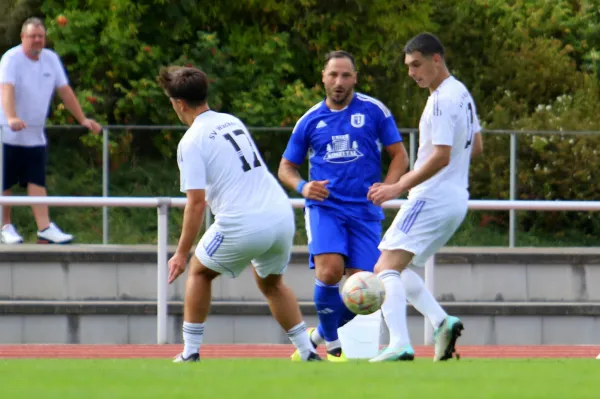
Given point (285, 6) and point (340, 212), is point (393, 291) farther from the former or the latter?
point (285, 6)

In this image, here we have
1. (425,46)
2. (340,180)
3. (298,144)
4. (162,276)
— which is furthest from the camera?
(162,276)

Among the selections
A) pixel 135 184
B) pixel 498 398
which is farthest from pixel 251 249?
pixel 135 184

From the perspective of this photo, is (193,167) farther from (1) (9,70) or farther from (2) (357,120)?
(1) (9,70)

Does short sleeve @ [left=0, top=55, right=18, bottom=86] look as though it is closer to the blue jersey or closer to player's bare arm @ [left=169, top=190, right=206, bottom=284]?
the blue jersey

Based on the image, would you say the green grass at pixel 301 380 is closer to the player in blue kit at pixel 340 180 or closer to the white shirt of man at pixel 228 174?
the white shirt of man at pixel 228 174

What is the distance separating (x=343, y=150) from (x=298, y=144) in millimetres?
376

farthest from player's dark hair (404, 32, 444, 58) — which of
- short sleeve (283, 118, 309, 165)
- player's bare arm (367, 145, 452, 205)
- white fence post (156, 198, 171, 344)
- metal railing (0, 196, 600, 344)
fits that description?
white fence post (156, 198, 171, 344)

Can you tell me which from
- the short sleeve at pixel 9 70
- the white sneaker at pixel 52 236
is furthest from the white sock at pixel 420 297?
the white sneaker at pixel 52 236

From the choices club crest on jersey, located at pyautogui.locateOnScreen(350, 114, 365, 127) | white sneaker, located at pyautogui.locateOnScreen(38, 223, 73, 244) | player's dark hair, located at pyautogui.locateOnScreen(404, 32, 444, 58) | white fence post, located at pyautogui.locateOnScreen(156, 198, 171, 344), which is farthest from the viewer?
white sneaker, located at pyautogui.locateOnScreen(38, 223, 73, 244)

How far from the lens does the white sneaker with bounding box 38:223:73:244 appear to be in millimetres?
14595

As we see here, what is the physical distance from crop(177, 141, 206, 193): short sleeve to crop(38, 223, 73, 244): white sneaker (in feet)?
18.5

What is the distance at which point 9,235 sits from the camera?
14422 millimetres

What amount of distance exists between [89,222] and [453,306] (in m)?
3.90

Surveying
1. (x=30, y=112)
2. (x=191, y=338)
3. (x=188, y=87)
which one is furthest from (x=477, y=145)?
(x=30, y=112)
